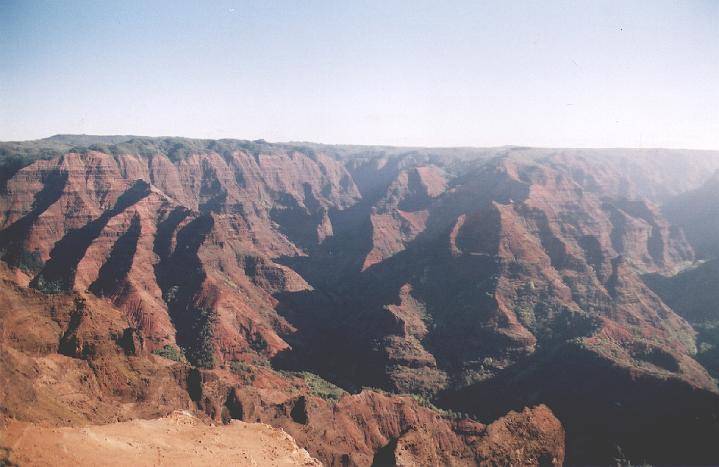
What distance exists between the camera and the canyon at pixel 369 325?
47062 millimetres

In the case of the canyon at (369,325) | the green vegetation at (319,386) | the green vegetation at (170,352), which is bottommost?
the green vegetation at (319,386)

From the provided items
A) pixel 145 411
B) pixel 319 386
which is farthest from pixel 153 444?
pixel 319 386

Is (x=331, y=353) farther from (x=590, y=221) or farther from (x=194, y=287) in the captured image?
(x=590, y=221)

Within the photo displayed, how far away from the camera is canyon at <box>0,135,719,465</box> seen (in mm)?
47062

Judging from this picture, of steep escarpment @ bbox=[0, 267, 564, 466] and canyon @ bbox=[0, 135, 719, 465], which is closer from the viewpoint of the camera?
steep escarpment @ bbox=[0, 267, 564, 466]

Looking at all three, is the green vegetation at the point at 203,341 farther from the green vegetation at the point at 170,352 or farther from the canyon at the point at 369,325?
the green vegetation at the point at 170,352

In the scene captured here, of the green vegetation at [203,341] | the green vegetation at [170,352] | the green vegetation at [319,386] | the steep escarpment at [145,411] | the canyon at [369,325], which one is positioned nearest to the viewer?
the steep escarpment at [145,411]

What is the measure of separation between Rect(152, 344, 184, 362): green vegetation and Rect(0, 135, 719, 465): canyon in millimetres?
414

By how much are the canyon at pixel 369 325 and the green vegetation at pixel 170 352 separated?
41 cm

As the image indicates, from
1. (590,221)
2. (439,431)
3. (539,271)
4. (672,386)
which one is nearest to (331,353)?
(439,431)

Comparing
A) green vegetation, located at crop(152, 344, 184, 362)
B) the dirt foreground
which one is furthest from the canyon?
the dirt foreground

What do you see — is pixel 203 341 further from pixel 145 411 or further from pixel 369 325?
pixel 145 411

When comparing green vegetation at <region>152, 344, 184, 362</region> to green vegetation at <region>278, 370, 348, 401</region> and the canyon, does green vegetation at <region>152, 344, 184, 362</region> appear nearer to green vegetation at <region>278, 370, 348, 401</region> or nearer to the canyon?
the canyon

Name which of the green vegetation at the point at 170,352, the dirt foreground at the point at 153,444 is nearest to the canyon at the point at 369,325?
the green vegetation at the point at 170,352
